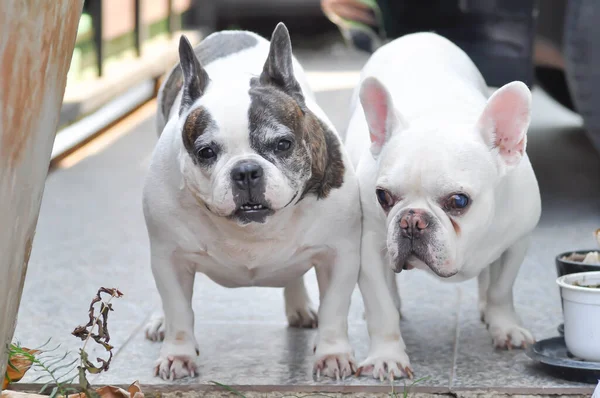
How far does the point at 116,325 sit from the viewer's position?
397cm

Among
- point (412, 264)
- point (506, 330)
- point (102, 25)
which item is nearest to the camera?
point (412, 264)

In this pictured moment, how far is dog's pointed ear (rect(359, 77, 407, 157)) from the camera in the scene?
3.24 metres

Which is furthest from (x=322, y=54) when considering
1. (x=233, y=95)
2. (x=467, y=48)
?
(x=233, y=95)

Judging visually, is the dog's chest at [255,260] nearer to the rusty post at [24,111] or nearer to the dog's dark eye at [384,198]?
the dog's dark eye at [384,198]

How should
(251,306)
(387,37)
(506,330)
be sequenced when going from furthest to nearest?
(387,37) → (251,306) → (506,330)

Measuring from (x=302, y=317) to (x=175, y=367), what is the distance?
0.72 m

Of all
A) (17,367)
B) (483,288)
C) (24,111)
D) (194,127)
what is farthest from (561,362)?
(24,111)

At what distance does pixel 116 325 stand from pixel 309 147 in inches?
50.0

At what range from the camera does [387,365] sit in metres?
3.31

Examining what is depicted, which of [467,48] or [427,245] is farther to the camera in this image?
[467,48]

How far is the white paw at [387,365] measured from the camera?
10.8 ft

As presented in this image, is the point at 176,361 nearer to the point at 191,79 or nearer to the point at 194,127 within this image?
the point at 194,127

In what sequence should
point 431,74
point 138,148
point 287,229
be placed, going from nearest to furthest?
point 287,229 → point 431,74 → point 138,148

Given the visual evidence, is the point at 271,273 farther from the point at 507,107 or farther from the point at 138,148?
the point at 138,148
